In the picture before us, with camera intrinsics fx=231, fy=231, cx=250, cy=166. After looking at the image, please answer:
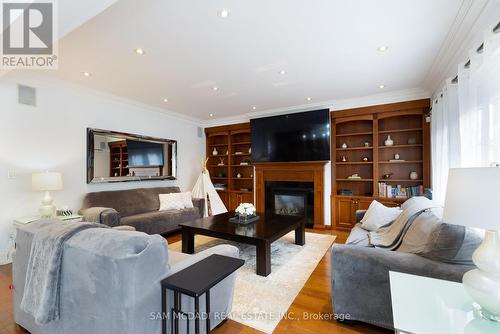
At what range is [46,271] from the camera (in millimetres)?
1341

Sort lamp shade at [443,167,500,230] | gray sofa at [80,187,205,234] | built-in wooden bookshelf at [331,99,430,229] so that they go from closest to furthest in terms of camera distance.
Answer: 1. lamp shade at [443,167,500,230]
2. gray sofa at [80,187,205,234]
3. built-in wooden bookshelf at [331,99,430,229]

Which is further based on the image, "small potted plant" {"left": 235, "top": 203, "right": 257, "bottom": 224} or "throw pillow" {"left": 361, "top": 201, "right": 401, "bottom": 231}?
"small potted plant" {"left": 235, "top": 203, "right": 257, "bottom": 224}

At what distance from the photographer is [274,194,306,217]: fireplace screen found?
5.07 m

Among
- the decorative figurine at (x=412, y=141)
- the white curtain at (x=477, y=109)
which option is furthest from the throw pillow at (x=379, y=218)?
the decorative figurine at (x=412, y=141)

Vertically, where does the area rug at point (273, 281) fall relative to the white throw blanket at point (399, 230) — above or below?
below

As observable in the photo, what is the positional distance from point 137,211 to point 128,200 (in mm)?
260

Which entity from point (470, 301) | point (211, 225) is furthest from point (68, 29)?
point (470, 301)

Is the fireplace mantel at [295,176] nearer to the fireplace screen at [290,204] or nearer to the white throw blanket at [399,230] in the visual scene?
the fireplace screen at [290,204]

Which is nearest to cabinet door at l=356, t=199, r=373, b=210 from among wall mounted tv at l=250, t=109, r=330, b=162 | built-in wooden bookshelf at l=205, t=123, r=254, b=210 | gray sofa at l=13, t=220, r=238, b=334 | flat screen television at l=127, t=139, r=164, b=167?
wall mounted tv at l=250, t=109, r=330, b=162

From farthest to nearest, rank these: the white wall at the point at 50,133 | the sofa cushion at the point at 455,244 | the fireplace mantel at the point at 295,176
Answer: the fireplace mantel at the point at 295,176, the white wall at the point at 50,133, the sofa cushion at the point at 455,244

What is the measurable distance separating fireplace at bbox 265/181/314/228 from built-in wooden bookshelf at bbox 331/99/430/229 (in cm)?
50

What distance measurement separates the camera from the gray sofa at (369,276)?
1586 millimetres

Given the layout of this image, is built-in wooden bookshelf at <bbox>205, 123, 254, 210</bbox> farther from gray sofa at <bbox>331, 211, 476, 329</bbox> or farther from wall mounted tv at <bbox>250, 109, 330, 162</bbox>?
gray sofa at <bbox>331, 211, 476, 329</bbox>

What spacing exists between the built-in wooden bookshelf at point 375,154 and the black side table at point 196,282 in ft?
12.3
